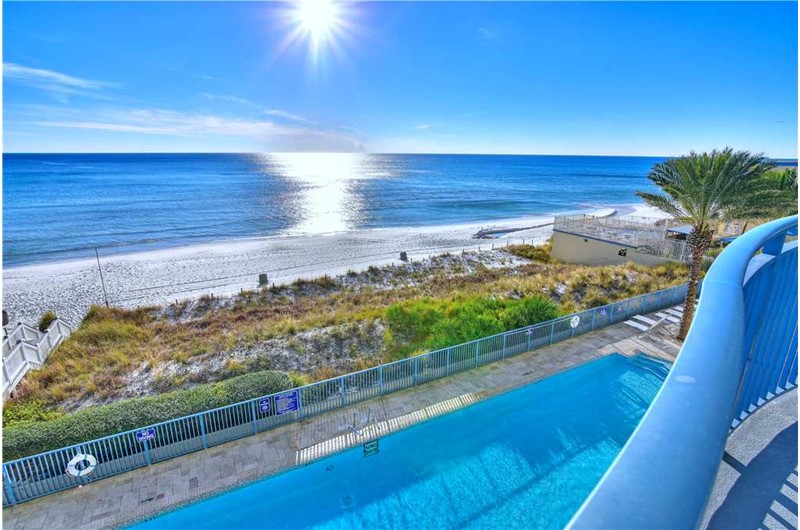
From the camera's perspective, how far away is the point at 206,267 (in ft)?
102

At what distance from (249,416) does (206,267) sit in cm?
2396

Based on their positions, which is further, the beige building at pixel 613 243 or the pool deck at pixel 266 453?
the beige building at pixel 613 243

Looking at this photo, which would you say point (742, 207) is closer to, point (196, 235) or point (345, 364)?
point (345, 364)

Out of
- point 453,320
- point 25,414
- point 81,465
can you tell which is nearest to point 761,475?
point 453,320

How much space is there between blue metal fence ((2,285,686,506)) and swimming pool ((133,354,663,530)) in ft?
4.94

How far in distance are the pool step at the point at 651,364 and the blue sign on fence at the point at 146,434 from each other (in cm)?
1385

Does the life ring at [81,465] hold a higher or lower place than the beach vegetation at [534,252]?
higher

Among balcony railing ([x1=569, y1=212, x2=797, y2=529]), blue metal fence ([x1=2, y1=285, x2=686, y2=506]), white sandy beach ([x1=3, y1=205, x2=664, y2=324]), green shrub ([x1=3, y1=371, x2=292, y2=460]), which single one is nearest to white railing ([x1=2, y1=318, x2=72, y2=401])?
green shrub ([x1=3, y1=371, x2=292, y2=460])

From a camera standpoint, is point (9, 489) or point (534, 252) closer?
point (9, 489)

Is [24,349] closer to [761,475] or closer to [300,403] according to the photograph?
[300,403]

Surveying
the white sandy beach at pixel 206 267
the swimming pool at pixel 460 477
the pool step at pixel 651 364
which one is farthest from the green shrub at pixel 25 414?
the pool step at pixel 651 364

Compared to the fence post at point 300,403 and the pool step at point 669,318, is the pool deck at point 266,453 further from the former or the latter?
the pool step at point 669,318

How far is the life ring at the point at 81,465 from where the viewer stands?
8375mm

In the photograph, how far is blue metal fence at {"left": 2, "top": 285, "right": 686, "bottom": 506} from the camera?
27.7 ft
